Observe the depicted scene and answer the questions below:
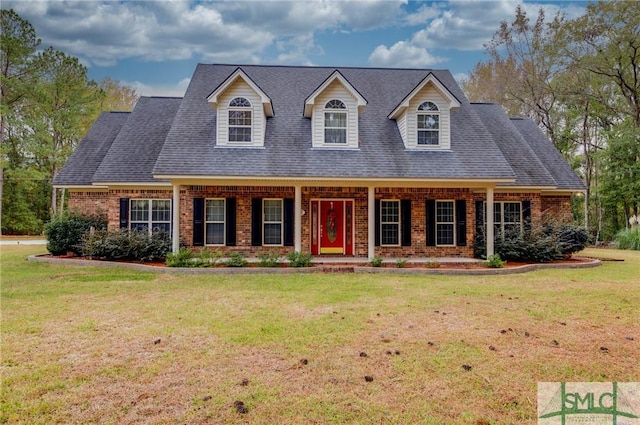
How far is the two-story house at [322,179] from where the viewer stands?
12.4 metres

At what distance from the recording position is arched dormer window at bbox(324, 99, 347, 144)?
13.4m

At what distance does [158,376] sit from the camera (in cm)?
397

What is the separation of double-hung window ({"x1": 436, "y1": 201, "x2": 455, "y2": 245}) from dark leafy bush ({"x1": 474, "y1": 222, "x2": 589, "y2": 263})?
0.99 meters

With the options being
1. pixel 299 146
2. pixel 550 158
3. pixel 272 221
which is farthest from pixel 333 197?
pixel 550 158

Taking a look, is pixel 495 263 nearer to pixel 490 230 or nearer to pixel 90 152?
pixel 490 230

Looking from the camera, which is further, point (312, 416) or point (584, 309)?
point (584, 309)

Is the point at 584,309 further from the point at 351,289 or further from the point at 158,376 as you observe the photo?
the point at 158,376

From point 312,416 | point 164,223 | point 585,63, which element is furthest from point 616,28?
point 312,416

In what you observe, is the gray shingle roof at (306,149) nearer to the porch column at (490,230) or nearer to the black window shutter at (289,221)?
the porch column at (490,230)

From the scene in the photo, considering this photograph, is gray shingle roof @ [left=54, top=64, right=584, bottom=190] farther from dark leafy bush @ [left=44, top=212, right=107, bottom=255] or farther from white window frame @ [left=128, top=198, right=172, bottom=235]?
dark leafy bush @ [left=44, top=212, right=107, bottom=255]

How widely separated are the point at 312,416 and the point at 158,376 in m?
1.83

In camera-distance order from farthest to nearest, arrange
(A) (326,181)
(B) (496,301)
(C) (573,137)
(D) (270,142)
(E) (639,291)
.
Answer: (C) (573,137) < (D) (270,142) < (A) (326,181) < (E) (639,291) < (B) (496,301)

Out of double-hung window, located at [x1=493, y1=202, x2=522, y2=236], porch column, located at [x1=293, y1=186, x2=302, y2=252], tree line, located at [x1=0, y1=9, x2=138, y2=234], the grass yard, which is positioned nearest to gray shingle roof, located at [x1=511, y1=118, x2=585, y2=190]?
double-hung window, located at [x1=493, y1=202, x2=522, y2=236]

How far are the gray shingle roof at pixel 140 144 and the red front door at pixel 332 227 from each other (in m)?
6.21
